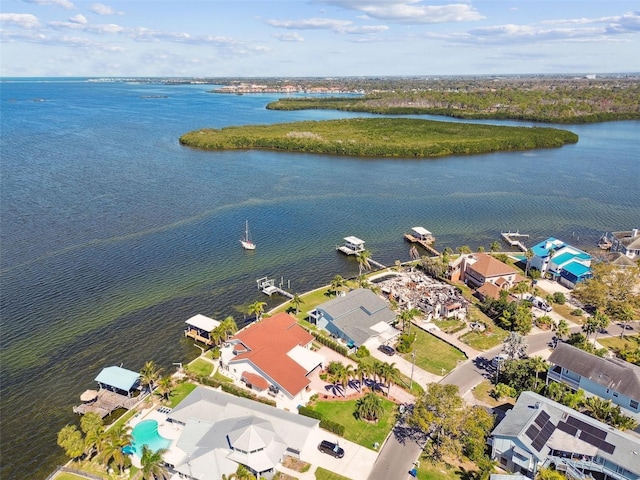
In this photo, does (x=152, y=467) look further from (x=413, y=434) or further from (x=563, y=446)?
(x=563, y=446)

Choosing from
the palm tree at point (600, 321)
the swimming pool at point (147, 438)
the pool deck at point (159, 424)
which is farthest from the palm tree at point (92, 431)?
the palm tree at point (600, 321)

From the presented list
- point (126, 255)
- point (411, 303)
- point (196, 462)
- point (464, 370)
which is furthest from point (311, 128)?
point (196, 462)

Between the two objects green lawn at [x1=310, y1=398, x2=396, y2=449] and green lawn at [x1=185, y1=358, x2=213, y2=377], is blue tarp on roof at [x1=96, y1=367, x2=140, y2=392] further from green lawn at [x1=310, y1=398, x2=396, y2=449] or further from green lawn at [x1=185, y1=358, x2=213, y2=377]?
green lawn at [x1=310, y1=398, x2=396, y2=449]

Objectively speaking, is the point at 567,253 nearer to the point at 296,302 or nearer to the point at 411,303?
the point at 411,303

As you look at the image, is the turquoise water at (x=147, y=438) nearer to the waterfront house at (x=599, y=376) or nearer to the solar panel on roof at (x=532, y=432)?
the solar panel on roof at (x=532, y=432)

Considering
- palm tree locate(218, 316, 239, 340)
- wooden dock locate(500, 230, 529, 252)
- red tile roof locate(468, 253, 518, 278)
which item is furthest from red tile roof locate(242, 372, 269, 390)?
wooden dock locate(500, 230, 529, 252)
